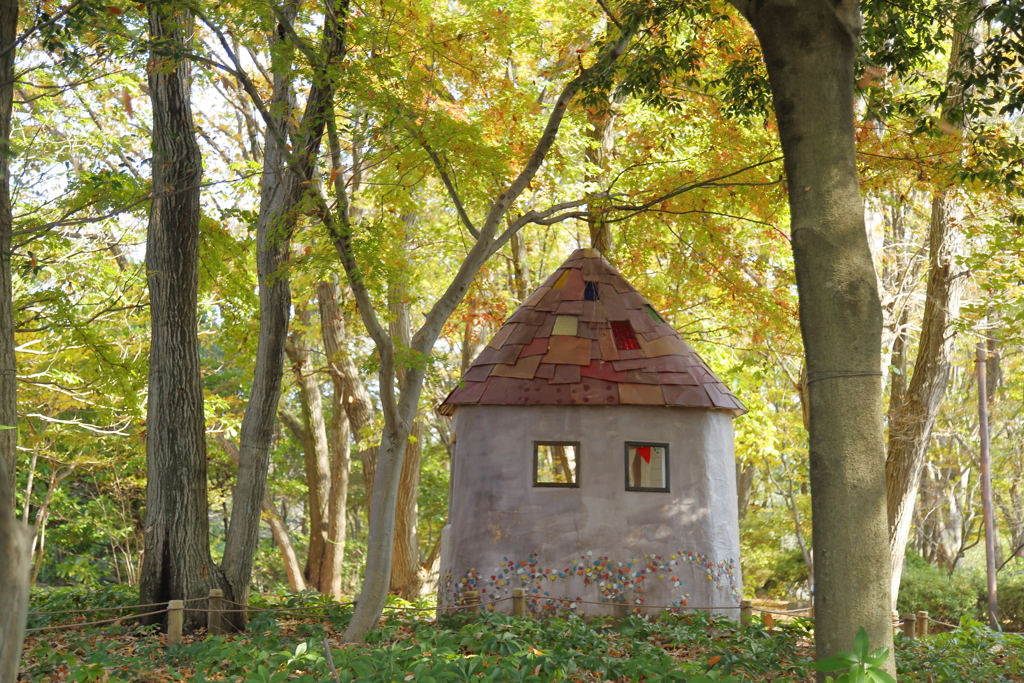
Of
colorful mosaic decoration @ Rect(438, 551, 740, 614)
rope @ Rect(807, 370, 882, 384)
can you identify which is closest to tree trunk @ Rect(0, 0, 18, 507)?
colorful mosaic decoration @ Rect(438, 551, 740, 614)

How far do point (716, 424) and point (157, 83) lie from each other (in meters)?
7.83

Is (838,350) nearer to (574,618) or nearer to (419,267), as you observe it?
(574,618)

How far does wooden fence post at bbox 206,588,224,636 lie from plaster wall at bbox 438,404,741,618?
8.76 feet

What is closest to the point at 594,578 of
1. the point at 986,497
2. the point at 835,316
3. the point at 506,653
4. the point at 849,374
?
the point at 506,653

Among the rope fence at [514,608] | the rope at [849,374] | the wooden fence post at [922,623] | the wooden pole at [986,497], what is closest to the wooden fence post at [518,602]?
the rope fence at [514,608]

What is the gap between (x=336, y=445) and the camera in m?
17.0

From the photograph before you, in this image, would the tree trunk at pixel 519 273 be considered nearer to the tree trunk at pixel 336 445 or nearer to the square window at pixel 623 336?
the tree trunk at pixel 336 445

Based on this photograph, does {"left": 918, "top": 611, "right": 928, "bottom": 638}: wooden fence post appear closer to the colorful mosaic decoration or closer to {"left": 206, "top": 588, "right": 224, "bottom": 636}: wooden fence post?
the colorful mosaic decoration

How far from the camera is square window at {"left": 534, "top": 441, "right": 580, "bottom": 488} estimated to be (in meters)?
9.89

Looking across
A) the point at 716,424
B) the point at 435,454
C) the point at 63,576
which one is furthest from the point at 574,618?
the point at 435,454

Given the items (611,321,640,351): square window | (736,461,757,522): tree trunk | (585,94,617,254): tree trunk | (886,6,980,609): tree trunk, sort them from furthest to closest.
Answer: (736,461,757,522): tree trunk, (585,94,617,254): tree trunk, (886,6,980,609): tree trunk, (611,321,640,351): square window

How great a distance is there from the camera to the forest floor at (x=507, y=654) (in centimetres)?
594

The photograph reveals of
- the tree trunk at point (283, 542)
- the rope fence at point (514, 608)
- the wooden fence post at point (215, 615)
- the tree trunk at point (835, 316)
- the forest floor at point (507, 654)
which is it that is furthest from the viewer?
the tree trunk at point (283, 542)

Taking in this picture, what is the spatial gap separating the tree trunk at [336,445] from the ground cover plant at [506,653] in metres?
7.06
